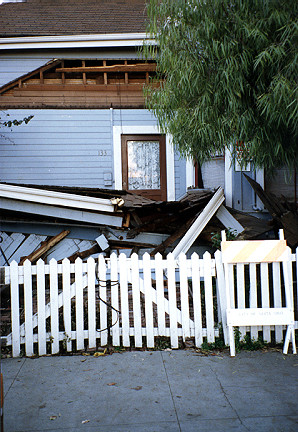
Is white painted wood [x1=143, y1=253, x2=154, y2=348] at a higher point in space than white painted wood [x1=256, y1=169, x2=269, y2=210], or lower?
lower

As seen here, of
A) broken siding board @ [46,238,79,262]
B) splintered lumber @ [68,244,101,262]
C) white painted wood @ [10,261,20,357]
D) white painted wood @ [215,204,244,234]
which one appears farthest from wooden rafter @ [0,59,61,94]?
white painted wood @ [10,261,20,357]

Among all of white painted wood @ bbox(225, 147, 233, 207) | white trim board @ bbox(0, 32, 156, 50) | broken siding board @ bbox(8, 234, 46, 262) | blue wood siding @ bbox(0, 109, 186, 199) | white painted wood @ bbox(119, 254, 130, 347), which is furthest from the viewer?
blue wood siding @ bbox(0, 109, 186, 199)

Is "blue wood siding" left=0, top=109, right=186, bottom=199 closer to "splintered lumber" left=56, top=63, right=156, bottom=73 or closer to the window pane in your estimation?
the window pane

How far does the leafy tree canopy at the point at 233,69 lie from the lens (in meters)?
4.77

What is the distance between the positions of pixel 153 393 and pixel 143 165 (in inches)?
280

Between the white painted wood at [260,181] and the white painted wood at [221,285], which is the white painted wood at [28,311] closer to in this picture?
the white painted wood at [221,285]

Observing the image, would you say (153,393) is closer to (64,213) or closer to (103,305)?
(103,305)

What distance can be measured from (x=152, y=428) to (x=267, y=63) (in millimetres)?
4342

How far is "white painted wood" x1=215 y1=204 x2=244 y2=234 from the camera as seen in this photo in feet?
28.3

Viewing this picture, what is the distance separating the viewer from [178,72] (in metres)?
5.38

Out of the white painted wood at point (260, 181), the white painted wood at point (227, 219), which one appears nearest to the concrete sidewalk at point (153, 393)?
the white painted wood at point (227, 219)

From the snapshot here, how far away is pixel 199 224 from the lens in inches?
313

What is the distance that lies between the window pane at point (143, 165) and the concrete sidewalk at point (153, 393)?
594 centimetres

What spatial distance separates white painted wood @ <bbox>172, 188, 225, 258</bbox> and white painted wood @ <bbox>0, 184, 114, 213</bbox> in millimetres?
1516
